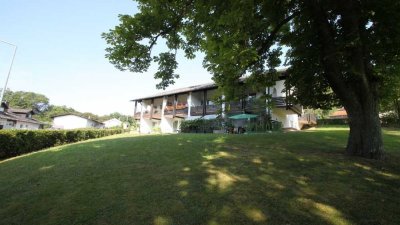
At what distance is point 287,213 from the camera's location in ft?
16.8

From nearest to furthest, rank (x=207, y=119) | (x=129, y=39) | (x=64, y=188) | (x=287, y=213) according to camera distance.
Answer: (x=287, y=213) < (x=64, y=188) < (x=129, y=39) < (x=207, y=119)

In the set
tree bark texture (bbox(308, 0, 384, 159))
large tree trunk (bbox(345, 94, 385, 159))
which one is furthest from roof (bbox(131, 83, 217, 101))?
large tree trunk (bbox(345, 94, 385, 159))

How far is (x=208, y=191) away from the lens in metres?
6.41

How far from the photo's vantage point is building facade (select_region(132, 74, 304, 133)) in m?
28.6

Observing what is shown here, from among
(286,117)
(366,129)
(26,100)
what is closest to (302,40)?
(366,129)

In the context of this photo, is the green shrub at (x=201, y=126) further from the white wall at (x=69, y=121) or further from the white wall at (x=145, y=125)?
the white wall at (x=69, y=121)

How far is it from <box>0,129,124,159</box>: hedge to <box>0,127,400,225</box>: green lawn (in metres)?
7.58

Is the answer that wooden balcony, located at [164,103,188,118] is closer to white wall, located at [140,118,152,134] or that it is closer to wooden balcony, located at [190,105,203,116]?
wooden balcony, located at [190,105,203,116]

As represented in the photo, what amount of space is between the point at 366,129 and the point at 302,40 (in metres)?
4.43

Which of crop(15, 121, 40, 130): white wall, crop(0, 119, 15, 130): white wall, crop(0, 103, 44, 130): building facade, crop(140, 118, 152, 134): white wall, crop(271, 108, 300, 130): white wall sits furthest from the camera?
crop(15, 121, 40, 130): white wall

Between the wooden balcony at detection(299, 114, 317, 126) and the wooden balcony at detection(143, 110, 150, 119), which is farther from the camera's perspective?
the wooden balcony at detection(143, 110, 150, 119)

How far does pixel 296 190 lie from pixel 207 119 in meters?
24.0

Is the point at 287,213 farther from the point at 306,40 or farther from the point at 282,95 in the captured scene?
the point at 282,95

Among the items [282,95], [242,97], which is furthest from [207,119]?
[242,97]
